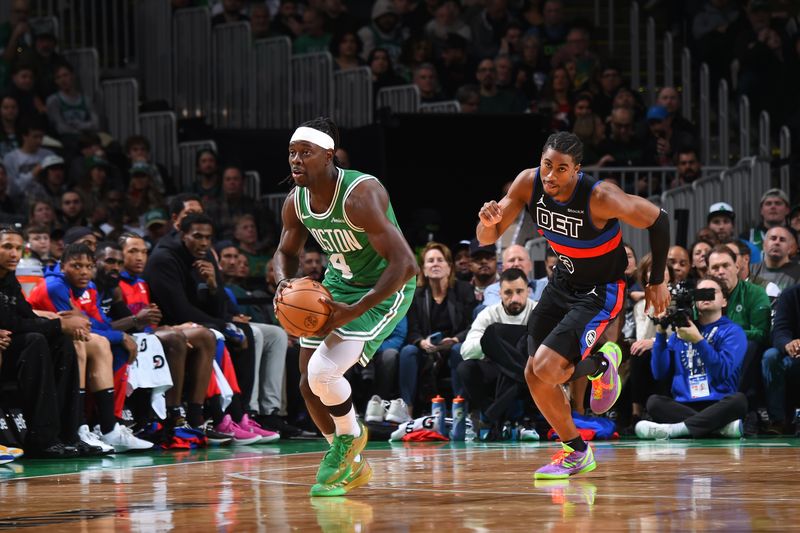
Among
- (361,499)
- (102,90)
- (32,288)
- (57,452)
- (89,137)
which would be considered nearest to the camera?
(361,499)

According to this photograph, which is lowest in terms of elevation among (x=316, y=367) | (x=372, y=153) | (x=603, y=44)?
(x=316, y=367)

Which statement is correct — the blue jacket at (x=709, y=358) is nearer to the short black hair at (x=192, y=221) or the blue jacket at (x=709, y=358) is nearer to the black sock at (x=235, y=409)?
the black sock at (x=235, y=409)

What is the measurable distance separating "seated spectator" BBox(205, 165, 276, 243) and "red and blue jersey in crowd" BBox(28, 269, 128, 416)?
144 inches

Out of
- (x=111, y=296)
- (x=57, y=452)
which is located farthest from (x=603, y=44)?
(x=57, y=452)

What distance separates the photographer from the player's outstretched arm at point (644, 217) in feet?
23.2

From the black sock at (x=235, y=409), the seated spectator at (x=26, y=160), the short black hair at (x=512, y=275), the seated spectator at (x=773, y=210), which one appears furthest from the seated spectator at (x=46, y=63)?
the seated spectator at (x=773, y=210)

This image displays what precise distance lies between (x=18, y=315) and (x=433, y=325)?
3929 mm

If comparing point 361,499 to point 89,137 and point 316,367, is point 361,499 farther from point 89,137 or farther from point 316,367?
point 89,137

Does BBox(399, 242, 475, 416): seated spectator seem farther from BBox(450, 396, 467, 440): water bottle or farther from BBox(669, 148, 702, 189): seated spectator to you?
BBox(669, 148, 702, 189): seated spectator

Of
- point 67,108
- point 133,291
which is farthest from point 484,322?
point 67,108

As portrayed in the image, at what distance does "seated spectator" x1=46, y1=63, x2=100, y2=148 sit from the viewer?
1445 cm

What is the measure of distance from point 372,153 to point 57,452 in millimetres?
6286

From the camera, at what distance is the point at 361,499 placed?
6.18 meters

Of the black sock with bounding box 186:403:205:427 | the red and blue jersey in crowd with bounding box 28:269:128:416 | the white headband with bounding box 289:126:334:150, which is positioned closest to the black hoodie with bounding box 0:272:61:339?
the red and blue jersey in crowd with bounding box 28:269:128:416
